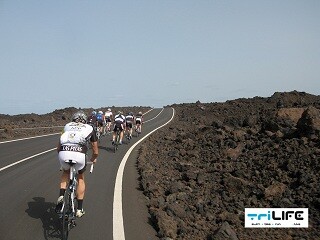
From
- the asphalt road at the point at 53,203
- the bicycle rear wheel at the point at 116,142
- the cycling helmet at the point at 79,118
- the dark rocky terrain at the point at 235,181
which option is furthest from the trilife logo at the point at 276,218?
the bicycle rear wheel at the point at 116,142

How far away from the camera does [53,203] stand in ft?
26.4

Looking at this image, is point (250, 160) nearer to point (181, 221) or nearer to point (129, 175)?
point (129, 175)

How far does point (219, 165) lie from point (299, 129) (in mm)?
3762

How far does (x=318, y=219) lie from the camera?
787 cm

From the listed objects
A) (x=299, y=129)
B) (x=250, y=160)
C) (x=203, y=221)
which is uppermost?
→ (x=299, y=129)

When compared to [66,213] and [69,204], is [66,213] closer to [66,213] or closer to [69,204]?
[66,213]

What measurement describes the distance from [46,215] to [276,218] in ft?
17.4

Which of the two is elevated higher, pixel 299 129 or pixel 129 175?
pixel 299 129

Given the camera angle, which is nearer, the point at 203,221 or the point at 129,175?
the point at 203,221

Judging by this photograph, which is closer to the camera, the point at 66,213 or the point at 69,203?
the point at 66,213

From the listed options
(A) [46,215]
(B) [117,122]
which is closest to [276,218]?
(A) [46,215]

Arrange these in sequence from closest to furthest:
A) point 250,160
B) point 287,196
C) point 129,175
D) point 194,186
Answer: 1. point 287,196
2. point 194,186
3. point 129,175
4. point 250,160

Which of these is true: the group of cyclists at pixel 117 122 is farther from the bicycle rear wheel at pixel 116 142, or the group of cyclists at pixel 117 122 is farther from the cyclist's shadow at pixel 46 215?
the cyclist's shadow at pixel 46 215

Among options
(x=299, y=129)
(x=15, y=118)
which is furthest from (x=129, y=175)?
(x=15, y=118)
